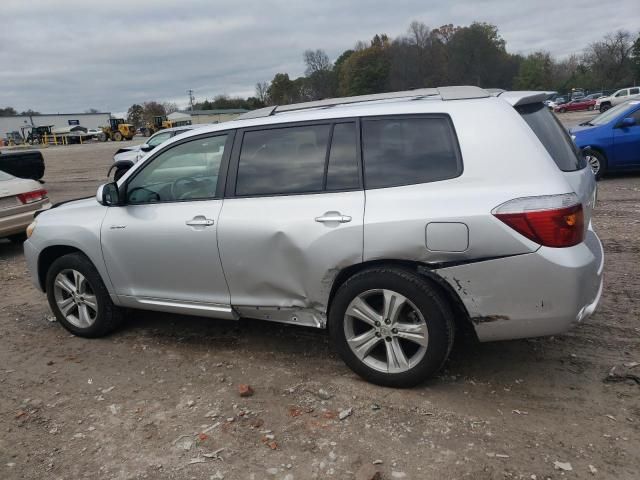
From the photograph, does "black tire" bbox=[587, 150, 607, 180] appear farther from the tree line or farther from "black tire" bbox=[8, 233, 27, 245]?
the tree line

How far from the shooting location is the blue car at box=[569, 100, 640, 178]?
35.2 ft

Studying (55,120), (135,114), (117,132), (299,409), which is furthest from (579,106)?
(55,120)

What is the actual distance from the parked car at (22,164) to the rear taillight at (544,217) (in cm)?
1220

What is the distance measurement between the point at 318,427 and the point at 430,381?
86cm

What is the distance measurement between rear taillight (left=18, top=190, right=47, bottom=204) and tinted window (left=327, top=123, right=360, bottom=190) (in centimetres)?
638

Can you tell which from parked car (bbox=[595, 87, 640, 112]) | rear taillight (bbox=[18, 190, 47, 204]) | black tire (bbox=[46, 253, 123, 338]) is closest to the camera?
black tire (bbox=[46, 253, 123, 338])

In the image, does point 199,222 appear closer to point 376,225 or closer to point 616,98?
point 376,225

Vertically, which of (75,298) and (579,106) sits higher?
(579,106)

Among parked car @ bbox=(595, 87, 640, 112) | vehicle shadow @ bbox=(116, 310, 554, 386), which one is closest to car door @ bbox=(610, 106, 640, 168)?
vehicle shadow @ bbox=(116, 310, 554, 386)

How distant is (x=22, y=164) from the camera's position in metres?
12.5

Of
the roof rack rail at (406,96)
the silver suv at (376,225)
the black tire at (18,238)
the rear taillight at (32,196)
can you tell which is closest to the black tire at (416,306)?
the silver suv at (376,225)

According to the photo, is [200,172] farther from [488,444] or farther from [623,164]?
[623,164]

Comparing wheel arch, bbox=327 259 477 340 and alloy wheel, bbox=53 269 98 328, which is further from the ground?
wheel arch, bbox=327 259 477 340

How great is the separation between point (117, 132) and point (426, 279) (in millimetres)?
66395
